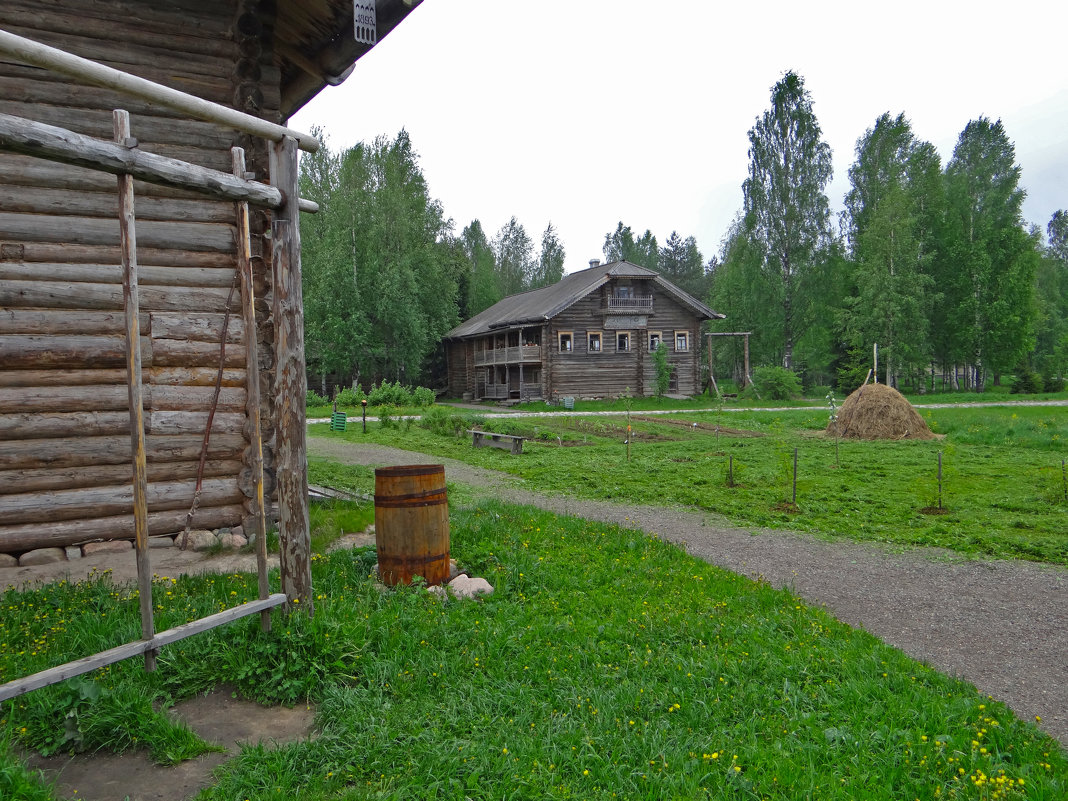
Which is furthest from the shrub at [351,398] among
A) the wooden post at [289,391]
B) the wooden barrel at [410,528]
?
the wooden post at [289,391]

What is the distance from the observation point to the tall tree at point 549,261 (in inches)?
2513

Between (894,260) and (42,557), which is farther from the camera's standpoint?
(894,260)

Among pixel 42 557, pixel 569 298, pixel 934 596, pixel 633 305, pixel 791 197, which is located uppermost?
pixel 791 197

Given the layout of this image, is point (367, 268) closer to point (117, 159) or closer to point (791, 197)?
point (791, 197)

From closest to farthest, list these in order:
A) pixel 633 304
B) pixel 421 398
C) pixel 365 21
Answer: pixel 365 21, pixel 421 398, pixel 633 304

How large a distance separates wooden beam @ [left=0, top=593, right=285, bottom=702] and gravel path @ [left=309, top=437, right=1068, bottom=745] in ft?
13.5

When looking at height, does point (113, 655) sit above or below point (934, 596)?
above

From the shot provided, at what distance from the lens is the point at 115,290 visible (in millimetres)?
6262

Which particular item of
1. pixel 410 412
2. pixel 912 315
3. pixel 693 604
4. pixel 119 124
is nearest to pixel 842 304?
pixel 912 315

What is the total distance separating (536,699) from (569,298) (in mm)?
30519

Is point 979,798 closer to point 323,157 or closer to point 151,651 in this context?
point 151,651

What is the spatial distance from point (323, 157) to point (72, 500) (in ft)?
126

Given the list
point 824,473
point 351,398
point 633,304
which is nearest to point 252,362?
point 824,473

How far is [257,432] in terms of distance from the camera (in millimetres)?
3824
